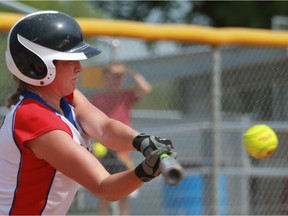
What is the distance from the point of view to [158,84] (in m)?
6.42

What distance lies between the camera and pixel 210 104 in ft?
19.7

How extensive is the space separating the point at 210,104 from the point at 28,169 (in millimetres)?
2707

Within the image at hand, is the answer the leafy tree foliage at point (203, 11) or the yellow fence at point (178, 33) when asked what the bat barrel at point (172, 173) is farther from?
the leafy tree foliage at point (203, 11)

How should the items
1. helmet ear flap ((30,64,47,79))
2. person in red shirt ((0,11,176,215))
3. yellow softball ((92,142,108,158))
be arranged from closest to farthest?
person in red shirt ((0,11,176,215)) → helmet ear flap ((30,64,47,79)) → yellow softball ((92,142,108,158))

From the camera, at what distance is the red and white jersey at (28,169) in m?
3.42

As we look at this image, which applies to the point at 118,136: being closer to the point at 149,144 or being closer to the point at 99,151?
the point at 149,144

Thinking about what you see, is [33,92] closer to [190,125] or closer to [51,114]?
[51,114]

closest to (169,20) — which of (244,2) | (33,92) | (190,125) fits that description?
(244,2)

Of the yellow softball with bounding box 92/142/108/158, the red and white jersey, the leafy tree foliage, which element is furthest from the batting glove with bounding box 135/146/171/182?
the leafy tree foliage

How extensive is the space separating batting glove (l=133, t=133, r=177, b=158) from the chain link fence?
2476mm

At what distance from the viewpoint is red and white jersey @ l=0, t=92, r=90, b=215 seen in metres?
3.42

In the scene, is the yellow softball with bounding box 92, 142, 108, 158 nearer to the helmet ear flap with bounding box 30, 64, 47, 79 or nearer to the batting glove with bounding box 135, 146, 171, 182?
the helmet ear flap with bounding box 30, 64, 47, 79

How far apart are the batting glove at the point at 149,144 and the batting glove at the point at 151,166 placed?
3cm

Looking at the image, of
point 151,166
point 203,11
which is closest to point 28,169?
point 151,166
